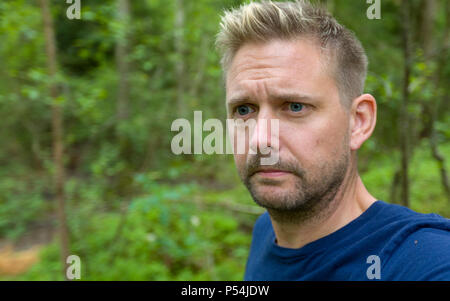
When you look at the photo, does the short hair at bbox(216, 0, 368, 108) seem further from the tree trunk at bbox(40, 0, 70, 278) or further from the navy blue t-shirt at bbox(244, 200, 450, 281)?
the tree trunk at bbox(40, 0, 70, 278)

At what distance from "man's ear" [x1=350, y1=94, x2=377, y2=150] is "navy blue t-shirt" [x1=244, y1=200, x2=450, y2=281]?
0.29 metres

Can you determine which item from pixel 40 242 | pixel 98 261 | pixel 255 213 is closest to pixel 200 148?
pixel 255 213

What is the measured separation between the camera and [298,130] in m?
1.43

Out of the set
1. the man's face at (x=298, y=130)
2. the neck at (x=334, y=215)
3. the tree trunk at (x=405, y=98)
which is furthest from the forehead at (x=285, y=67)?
the tree trunk at (x=405, y=98)

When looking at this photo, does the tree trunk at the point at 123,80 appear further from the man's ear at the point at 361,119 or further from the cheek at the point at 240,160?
the man's ear at the point at 361,119

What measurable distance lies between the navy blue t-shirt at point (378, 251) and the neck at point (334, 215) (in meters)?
0.06

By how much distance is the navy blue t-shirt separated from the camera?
111cm

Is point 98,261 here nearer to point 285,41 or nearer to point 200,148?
point 200,148

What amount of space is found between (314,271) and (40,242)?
18.1 ft

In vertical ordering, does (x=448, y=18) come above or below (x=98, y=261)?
above

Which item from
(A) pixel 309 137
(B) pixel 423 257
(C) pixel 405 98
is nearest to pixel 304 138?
(A) pixel 309 137

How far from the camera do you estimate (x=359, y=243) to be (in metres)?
1.30
